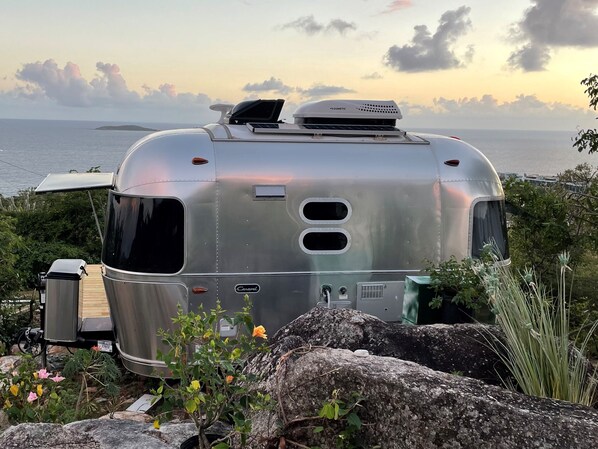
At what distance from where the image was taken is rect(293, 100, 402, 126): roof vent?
737cm

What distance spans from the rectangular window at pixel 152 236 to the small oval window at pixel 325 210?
4.25 feet

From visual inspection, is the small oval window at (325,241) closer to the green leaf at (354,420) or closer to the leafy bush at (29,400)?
the leafy bush at (29,400)

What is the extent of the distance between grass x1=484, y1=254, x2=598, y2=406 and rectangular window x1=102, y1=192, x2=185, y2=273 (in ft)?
11.0

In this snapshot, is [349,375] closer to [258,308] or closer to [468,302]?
[468,302]

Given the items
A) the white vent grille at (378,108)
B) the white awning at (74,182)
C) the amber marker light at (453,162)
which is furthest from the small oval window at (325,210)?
the white awning at (74,182)

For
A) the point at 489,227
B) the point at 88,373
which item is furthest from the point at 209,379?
the point at 489,227

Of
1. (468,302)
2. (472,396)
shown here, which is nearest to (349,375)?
(472,396)

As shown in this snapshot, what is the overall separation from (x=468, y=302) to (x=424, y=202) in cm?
162

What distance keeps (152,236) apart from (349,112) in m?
2.77

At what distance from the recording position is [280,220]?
643cm

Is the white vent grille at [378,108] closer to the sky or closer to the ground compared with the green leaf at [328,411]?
closer to the sky

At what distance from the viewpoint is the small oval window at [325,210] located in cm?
652

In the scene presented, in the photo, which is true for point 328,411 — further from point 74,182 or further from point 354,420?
point 74,182

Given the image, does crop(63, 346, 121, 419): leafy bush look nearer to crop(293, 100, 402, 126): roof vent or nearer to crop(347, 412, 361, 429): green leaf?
crop(347, 412, 361, 429): green leaf
